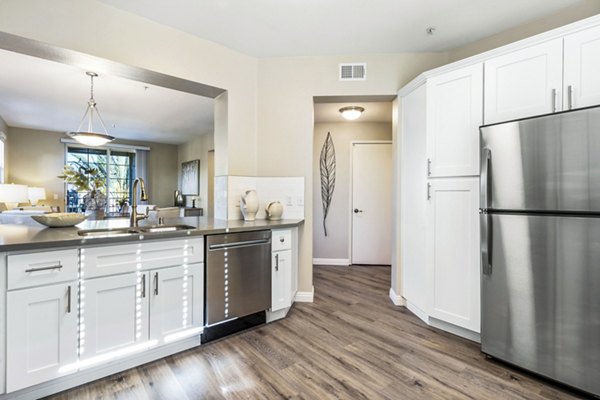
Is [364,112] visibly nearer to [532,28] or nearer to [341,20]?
[341,20]

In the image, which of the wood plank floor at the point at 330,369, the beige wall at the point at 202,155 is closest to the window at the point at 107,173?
the beige wall at the point at 202,155

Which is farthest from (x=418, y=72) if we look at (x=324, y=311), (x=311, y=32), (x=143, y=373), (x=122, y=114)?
(x=122, y=114)

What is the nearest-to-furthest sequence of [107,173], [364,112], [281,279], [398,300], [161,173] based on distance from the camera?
[281,279]
[398,300]
[364,112]
[107,173]
[161,173]

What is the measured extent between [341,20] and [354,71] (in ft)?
2.19

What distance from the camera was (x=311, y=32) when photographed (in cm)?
257

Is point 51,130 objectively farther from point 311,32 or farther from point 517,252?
point 517,252

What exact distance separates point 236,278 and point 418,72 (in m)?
2.68

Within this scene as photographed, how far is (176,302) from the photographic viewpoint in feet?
6.56

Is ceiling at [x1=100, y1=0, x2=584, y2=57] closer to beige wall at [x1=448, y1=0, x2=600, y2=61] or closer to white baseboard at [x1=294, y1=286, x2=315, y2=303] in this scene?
beige wall at [x1=448, y1=0, x2=600, y2=61]

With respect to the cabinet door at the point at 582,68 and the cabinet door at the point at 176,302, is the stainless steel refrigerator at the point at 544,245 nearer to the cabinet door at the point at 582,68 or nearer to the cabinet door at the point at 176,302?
the cabinet door at the point at 582,68

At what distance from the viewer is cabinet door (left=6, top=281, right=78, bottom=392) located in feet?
4.75

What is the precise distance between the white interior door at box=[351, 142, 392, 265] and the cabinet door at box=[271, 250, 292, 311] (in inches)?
92.1

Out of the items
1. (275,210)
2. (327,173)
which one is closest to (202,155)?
(327,173)

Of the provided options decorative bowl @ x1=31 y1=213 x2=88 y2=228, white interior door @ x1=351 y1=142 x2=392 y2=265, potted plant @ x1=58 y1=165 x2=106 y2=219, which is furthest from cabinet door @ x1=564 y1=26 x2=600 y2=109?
potted plant @ x1=58 y1=165 x2=106 y2=219
